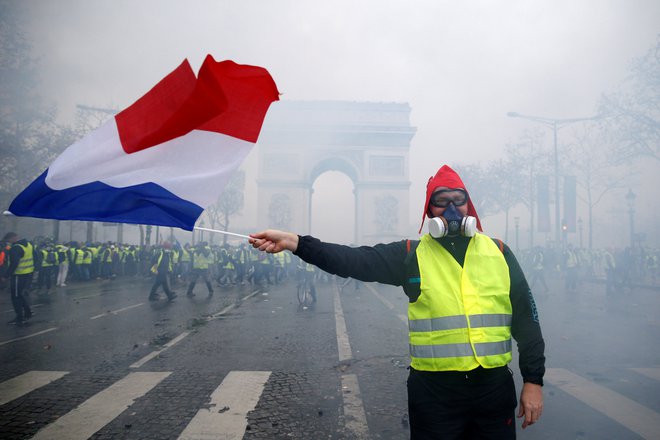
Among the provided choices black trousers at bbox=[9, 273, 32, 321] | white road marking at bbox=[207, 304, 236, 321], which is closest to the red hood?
white road marking at bbox=[207, 304, 236, 321]

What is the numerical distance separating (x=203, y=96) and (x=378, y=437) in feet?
9.20

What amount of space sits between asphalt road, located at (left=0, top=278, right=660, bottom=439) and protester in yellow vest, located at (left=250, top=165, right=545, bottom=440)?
5.18ft

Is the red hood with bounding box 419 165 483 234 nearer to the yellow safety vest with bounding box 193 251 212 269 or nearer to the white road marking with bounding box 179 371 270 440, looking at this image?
the white road marking with bounding box 179 371 270 440

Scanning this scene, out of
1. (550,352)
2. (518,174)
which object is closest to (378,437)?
(550,352)

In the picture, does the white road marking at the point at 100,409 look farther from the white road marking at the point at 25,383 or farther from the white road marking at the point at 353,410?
the white road marking at the point at 353,410

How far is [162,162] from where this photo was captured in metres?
2.96

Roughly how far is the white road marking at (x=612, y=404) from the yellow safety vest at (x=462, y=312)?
247cm

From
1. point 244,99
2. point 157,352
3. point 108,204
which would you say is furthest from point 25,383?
point 244,99

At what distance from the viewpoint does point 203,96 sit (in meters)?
2.79

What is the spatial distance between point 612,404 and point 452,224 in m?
3.28

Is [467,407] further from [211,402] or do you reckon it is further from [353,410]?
[211,402]

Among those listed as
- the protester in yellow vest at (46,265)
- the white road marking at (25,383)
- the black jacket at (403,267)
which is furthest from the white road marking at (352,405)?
the protester in yellow vest at (46,265)

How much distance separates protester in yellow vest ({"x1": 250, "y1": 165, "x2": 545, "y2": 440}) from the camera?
2.04 meters

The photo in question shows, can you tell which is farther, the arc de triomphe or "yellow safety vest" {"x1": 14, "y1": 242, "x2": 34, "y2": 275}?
the arc de triomphe
